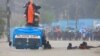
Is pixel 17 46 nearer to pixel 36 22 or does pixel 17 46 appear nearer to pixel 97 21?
pixel 36 22

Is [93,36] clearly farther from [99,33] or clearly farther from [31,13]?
[31,13]

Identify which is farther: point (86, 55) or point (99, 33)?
point (99, 33)

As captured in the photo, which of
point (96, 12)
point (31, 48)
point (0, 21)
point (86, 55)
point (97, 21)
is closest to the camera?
point (86, 55)

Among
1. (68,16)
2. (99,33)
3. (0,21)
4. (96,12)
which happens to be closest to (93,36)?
(99,33)

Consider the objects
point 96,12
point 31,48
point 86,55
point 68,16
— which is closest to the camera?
point 86,55

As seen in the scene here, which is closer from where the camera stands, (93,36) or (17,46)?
(17,46)

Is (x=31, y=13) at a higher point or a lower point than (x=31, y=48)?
higher

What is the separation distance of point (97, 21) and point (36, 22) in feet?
136

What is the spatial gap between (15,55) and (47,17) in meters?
67.8

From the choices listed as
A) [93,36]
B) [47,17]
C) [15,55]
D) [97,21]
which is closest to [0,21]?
[93,36]

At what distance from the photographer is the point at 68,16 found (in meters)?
90.1

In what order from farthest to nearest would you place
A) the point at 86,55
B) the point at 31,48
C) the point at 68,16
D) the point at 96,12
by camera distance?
the point at 68,16 < the point at 96,12 < the point at 31,48 < the point at 86,55

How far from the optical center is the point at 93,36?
5900 centimetres

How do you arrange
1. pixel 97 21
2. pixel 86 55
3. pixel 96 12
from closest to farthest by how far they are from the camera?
pixel 86 55
pixel 97 21
pixel 96 12
